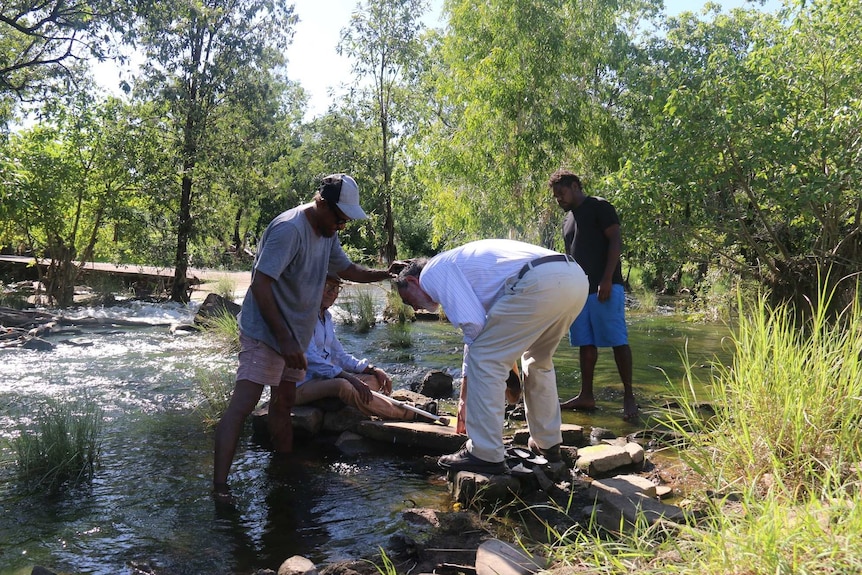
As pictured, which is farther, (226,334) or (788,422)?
(226,334)

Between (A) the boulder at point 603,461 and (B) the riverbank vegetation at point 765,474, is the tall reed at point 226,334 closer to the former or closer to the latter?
(A) the boulder at point 603,461

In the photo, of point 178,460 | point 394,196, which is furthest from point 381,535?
point 394,196

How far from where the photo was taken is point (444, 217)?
17.0m

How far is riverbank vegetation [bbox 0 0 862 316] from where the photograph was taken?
905 centimetres

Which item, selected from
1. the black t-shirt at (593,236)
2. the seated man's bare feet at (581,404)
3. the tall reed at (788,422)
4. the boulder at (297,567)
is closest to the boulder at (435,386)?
the seated man's bare feet at (581,404)

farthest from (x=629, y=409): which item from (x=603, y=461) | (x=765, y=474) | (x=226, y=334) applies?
(x=226, y=334)

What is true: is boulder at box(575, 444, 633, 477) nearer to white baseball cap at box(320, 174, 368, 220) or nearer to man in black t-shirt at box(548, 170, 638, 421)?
man in black t-shirt at box(548, 170, 638, 421)

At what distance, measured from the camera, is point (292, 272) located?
175 inches

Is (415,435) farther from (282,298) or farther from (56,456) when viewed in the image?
(56,456)

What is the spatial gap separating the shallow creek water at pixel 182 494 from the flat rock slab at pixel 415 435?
0.12m

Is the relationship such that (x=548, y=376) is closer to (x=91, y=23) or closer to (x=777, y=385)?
(x=777, y=385)

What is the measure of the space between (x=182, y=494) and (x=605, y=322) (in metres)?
3.72

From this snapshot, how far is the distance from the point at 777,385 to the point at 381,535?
218 cm

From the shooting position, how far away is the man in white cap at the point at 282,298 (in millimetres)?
4262
